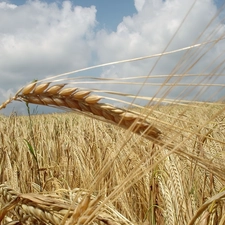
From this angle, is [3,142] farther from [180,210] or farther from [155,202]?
[180,210]

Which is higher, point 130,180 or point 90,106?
point 90,106

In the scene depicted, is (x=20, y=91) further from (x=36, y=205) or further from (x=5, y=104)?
(x=36, y=205)

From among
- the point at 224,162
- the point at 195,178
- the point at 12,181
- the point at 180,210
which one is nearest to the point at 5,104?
the point at 224,162

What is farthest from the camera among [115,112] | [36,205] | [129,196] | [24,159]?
[24,159]

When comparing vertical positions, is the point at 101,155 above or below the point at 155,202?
above

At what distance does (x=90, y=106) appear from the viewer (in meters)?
0.86

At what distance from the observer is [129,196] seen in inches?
96.4

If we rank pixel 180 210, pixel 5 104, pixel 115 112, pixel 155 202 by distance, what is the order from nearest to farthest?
pixel 115 112 < pixel 5 104 < pixel 180 210 < pixel 155 202

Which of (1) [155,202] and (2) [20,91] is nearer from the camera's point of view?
(2) [20,91]

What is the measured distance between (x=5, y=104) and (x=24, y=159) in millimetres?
1843

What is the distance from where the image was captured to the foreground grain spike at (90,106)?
0.83 metres

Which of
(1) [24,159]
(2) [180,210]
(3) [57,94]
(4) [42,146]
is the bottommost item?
(2) [180,210]

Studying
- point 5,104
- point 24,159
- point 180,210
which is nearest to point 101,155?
point 24,159

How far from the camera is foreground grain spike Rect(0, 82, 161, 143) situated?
0.83 m
